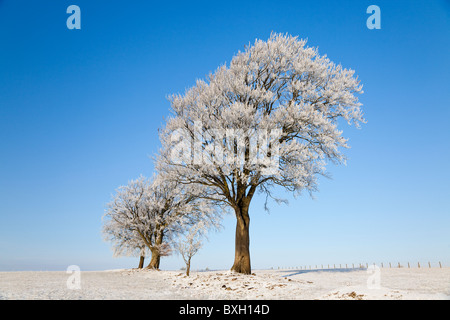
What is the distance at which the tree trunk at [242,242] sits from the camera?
19359 millimetres

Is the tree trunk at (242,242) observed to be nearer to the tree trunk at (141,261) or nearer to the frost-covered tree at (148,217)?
the frost-covered tree at (148,217)

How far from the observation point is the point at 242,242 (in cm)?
1972

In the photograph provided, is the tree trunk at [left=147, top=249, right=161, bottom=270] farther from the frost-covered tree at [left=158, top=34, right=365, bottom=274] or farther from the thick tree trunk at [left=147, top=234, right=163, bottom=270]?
the frost-covered tree at [left=158, top=34, right=365, bottom=274]

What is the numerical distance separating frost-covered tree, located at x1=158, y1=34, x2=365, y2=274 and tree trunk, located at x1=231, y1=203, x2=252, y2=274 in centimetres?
6

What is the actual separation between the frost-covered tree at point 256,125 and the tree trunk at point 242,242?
0.06 meters

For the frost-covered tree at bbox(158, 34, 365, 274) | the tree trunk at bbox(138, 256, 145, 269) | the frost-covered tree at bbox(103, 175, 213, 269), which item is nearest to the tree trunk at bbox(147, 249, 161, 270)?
the frost-covered tree at bbox(103, 175, 213, 269)

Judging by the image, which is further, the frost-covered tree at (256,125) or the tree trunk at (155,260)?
the tree trunk at (155,260)

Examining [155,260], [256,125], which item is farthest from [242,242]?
[155,260]

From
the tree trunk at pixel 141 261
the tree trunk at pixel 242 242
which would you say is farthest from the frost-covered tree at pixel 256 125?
the tree trunk at pixel 141 261

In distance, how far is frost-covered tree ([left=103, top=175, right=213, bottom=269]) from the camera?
3164cm

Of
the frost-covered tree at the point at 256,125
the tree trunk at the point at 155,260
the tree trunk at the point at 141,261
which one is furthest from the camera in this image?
the tree trunk at the point at 141,261
